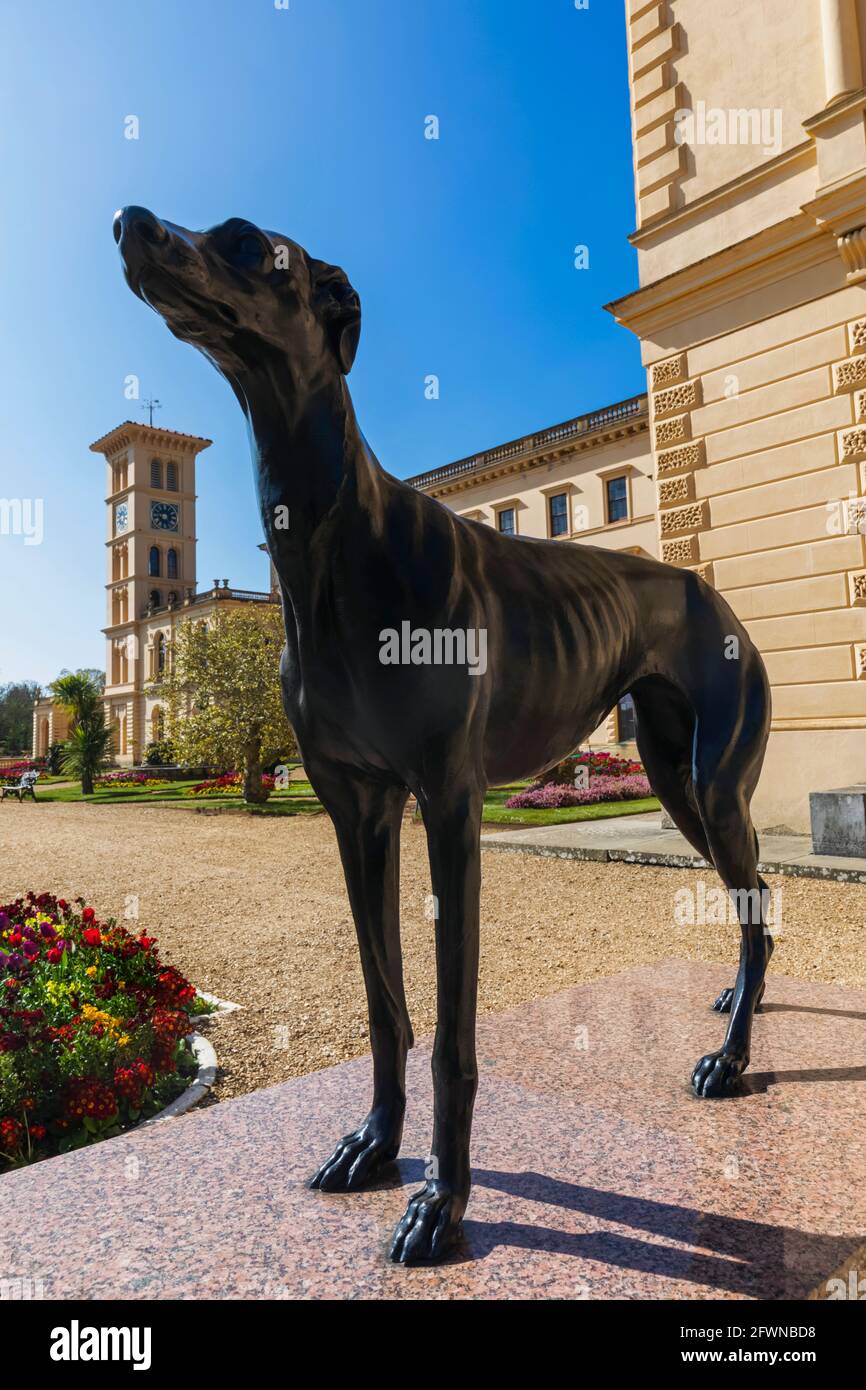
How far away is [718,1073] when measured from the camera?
116 inches

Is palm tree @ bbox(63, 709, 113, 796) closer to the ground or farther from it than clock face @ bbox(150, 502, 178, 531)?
closer to the ground

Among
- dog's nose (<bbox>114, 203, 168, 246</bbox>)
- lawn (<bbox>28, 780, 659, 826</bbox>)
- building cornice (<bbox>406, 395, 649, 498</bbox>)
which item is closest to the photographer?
dog's nose (<bbox>114, 203, 168, 246</bbox>)

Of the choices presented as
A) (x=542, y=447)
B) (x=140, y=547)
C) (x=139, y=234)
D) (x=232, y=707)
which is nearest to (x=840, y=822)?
(x=139, y=234)

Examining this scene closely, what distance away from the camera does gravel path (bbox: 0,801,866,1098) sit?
18.1 ft

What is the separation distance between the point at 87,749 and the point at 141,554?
38.4 metres

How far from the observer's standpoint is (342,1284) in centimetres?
189

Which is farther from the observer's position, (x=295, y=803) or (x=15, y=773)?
(x=15, y=773)

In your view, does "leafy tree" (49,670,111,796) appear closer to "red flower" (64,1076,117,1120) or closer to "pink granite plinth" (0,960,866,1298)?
"red flower" (64,1076,117,1120)

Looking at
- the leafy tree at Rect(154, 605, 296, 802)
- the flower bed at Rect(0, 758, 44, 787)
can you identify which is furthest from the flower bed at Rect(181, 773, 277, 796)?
the flower bed at Rect(0, 758, 44, 787)

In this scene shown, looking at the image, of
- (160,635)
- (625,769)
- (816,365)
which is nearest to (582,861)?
(816,365)

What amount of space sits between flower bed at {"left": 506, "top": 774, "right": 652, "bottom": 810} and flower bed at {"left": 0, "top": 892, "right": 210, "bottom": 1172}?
14.5m

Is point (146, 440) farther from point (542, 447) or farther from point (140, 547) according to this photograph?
point (542, 447)
